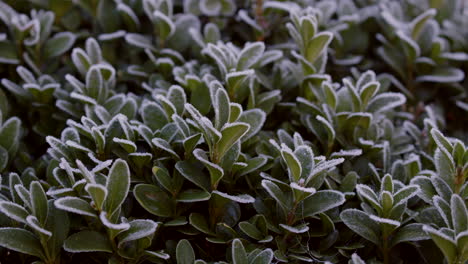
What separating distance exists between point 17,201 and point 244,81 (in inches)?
29.8

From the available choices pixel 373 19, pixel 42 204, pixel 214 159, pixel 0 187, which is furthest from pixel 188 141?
pixel 373 19

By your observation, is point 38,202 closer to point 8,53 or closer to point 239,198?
point 239,198

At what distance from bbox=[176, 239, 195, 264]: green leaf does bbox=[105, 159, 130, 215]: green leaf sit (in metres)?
Answer: 0.19

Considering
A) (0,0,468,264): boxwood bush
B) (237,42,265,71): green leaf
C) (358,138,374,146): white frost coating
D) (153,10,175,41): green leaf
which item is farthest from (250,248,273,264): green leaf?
(153,10,175,41): green leaf

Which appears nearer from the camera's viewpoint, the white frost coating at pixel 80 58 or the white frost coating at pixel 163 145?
the white frost coating at pixel 163 145

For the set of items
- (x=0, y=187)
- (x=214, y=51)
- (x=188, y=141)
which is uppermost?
(x=214, y=51)

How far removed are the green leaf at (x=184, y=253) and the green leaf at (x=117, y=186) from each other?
192 millimetres

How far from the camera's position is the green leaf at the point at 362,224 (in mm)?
1365

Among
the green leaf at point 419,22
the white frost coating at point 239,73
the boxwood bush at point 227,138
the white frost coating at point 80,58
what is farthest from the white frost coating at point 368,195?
the white frost coating at point 80,58

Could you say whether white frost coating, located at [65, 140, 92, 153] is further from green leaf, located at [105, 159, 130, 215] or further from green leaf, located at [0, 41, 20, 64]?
green leaf, located at [0, 41, 20, 64]

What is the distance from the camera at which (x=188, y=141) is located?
1.37 metres

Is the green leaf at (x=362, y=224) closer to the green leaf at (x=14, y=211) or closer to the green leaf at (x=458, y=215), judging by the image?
the green leaf at (x=458, y=215)

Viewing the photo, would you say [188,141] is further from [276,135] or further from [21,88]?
[21,88]

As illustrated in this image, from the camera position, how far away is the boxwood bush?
1.32m
